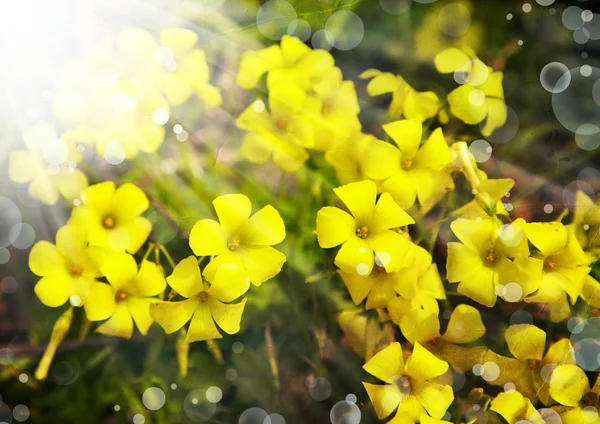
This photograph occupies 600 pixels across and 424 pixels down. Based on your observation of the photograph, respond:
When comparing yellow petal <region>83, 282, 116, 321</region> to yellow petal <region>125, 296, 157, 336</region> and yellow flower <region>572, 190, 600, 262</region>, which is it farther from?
yellow flower <region>572, 190, 600, 262</region>

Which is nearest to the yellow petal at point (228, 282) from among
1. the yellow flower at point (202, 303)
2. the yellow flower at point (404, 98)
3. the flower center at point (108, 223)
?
the yellow flower at point (202, 303)

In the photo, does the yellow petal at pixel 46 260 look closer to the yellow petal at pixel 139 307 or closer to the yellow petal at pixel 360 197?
the yellow petal at pixel 139 307

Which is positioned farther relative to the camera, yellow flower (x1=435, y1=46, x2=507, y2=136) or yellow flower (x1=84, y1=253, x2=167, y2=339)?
yellow flower (x1=435, y1=46, x2=507, y2=136)

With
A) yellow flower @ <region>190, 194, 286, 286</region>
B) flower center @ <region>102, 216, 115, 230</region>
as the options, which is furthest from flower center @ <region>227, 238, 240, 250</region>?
flower center @ <region>102, 216, 115, 230</region>

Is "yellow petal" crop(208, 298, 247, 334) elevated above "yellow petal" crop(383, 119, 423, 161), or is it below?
below

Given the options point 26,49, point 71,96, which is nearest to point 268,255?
point 71,96

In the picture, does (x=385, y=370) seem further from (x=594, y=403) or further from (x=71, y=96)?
(x=71, y=96)
